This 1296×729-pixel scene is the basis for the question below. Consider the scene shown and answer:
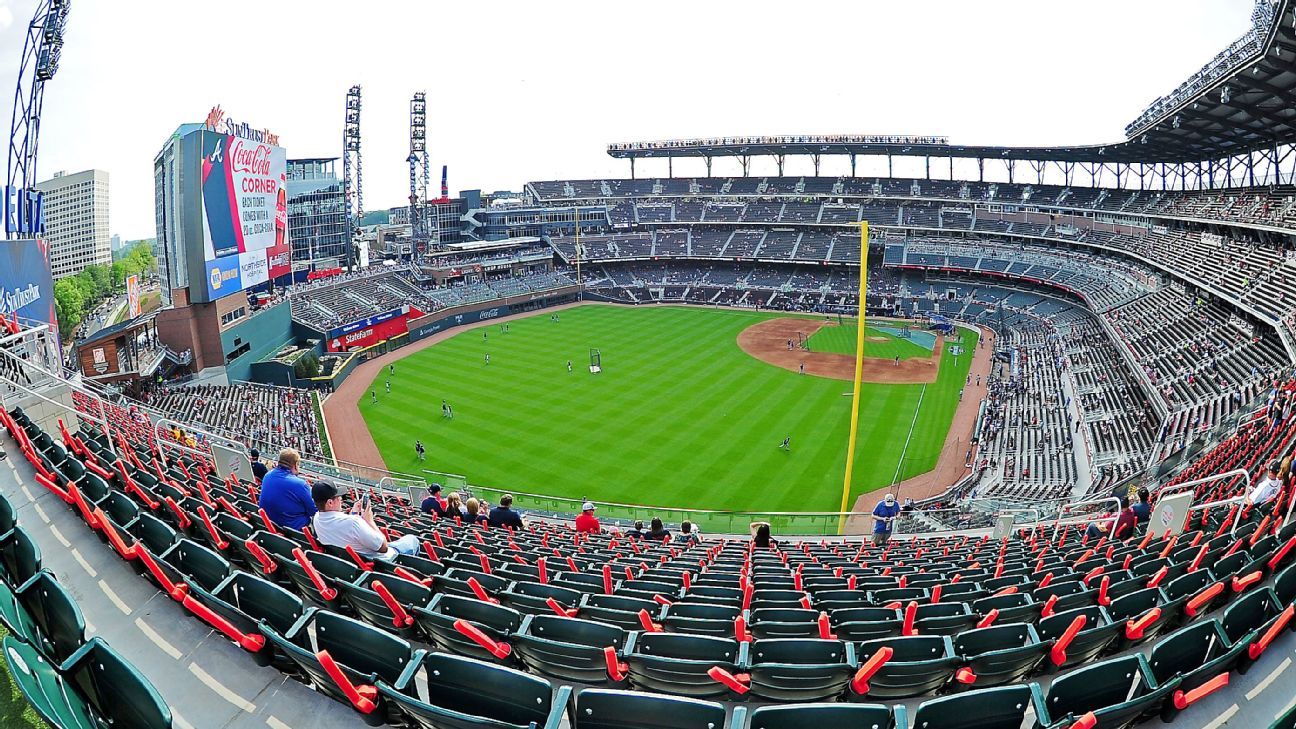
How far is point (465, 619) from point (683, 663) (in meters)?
1.95

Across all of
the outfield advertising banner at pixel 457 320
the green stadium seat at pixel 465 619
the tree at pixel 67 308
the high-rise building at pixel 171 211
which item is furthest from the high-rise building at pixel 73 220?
the green stadium seat at pixel 465 619

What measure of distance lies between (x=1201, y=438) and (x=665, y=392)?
26.1 m

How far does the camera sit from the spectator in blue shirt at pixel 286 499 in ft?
26.7

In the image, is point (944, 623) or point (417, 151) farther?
point (417, 151)

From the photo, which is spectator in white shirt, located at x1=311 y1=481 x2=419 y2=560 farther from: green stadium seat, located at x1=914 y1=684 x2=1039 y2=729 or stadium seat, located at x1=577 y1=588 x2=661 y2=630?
green stadium seat, located at x1=914 y1=684 x2=1039 y2=729

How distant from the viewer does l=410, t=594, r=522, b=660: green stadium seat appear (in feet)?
18.0

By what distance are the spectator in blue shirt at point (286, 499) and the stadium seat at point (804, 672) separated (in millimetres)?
5478

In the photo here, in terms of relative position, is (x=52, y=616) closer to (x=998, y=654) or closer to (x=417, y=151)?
(x=998, y=654)

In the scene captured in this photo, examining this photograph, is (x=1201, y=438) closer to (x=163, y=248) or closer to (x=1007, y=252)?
(x=163, y=248)

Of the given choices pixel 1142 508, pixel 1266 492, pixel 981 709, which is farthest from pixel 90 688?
pixel 1142 508

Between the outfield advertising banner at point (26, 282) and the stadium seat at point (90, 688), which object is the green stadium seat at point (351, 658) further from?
the outfield advertising banner at point (26, 282)

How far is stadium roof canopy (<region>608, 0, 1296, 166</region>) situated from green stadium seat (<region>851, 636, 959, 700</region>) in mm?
28480

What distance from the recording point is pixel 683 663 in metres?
5.05

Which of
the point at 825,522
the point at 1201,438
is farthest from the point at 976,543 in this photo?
the point at 1201,438
